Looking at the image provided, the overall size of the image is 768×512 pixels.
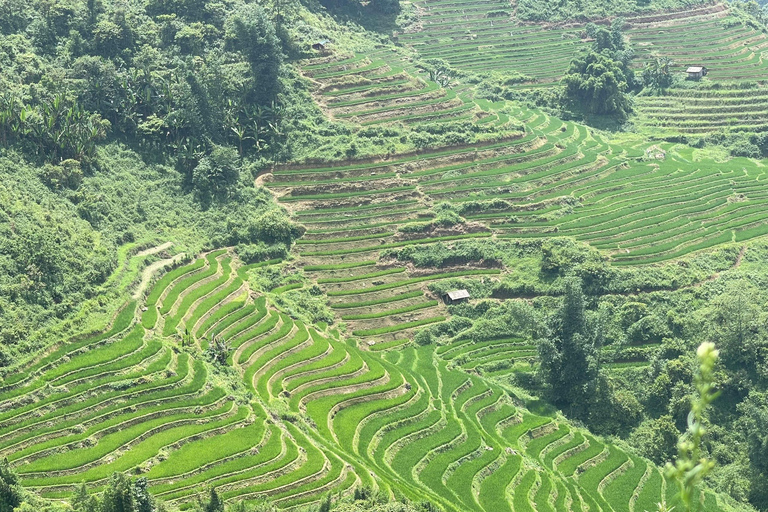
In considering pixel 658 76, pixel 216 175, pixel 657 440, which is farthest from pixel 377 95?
pixel 657 440

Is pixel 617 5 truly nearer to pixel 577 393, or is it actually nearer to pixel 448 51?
pixel 448 51

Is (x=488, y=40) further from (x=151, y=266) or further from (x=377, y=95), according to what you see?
(x=151, y=266)

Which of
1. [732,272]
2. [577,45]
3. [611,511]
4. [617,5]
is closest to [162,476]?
[611,511]

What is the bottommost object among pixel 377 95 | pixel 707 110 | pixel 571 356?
pixel 571 356

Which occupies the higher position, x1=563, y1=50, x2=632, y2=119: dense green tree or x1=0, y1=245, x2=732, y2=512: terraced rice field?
x1=563, y1=50, x2=632, y2=119: dense green tree

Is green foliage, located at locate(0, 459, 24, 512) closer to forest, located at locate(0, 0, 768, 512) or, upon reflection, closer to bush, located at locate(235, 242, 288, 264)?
forest, located at locate(0, 0, 768, 512)

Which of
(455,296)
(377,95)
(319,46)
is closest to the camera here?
(455,296)

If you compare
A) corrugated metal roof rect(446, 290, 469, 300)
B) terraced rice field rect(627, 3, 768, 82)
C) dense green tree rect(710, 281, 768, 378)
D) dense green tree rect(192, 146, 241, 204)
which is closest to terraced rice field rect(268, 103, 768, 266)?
corrugated metal roof rect(446, 290, 469, 300)

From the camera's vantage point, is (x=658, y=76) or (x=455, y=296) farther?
A: (x=658, y=76)
